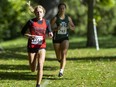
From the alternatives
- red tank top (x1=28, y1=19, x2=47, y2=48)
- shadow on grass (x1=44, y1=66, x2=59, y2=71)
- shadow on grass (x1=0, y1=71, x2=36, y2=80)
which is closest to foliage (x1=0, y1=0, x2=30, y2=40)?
shadow on grass (x1=44, y1=66, x2=59, y2=71)

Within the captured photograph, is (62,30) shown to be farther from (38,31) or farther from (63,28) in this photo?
(38,31)

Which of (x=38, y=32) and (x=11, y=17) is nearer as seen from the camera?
(x=38, y=32)

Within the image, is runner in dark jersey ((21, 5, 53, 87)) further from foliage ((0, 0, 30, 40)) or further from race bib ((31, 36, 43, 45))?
foliage ((0, 0, 30, 40))

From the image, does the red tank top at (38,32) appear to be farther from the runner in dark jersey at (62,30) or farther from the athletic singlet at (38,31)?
the runner in dark jersey at (62,30)

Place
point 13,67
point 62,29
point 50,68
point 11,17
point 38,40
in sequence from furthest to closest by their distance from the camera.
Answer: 1. point 11,17
2. point 13,67
3. point 50,68
4. point 62,29
5. point 38,40

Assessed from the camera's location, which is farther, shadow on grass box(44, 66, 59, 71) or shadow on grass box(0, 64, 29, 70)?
shadow on grass box(0, 64, 29, 70)

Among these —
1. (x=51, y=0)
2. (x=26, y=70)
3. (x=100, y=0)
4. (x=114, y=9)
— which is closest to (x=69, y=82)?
(x=26, y=70)

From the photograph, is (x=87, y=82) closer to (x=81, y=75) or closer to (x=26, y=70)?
(x=81, y=75)

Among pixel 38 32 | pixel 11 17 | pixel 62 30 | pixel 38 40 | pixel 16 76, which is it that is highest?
pixel 38 32

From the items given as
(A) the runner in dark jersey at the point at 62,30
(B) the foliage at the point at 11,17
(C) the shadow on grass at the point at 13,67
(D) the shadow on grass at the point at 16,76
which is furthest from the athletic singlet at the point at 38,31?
(B) the foliage at the point at 11,17

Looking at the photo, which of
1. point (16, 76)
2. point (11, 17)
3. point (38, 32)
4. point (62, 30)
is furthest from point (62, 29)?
point (11, 17)

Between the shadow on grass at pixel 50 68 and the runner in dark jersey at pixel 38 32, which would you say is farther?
the shadow on grass at pixel 50 68

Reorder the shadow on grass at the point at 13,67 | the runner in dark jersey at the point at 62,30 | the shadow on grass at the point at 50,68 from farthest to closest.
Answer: the shadow on grass at the point at 13,67
the shadow on grass at the point at 50,68
the runner in dark jersey at the point at 62,30

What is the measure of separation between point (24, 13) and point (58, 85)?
4356 cm
